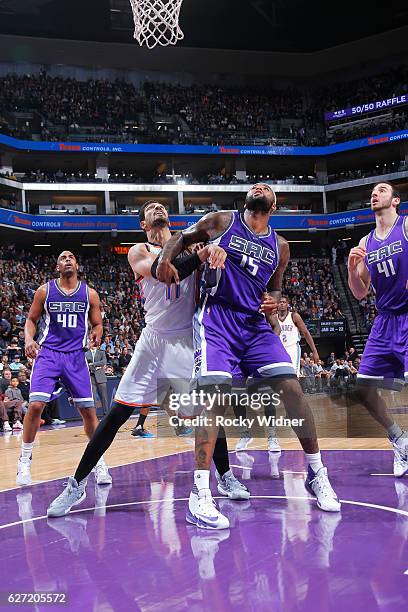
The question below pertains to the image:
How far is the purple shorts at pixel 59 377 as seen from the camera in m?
5.76

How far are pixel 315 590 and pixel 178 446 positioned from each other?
5.61 meters

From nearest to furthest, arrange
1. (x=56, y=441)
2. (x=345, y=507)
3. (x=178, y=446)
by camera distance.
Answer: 1. (x=345, y=507)
2. (x=178, y=446)
3. (x=56, y=441)

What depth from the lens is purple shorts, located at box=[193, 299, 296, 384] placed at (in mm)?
4121

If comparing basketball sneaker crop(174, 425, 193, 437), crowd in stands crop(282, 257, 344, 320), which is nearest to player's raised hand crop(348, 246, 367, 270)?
basketball sneaker crop(174, 425, 193, 437)

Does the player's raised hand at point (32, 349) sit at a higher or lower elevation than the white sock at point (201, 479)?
higher

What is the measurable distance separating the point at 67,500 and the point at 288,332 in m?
4.57

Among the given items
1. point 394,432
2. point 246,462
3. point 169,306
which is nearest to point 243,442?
point 246,462

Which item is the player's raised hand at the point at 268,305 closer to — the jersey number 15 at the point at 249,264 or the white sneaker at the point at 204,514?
the jersey number 15 at the point at 249,264

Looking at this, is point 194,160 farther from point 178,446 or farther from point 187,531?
point 187,531

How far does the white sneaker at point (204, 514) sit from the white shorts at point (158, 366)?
90 centimetres

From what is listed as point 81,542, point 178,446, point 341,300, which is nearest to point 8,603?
point 81,542

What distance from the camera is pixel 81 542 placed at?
367 centimetres

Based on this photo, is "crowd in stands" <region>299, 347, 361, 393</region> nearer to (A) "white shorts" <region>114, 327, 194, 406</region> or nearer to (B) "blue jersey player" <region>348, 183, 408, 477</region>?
(B) "blue jersey player" <region>348, 183, 408, 477</region>

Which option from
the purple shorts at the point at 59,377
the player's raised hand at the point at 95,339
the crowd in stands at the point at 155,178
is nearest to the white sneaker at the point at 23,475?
the purple shorts at the point at 59,377
